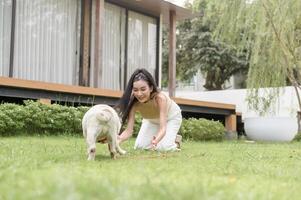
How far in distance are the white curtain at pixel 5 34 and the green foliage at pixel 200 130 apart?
362 centimetres

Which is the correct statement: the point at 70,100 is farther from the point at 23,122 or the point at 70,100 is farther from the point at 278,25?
the point at 278,25

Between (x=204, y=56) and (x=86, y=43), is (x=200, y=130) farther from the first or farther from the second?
(x=204, y=56)

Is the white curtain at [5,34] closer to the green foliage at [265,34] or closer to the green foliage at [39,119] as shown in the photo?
the green foliage at [39,119]

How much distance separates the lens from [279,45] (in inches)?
486

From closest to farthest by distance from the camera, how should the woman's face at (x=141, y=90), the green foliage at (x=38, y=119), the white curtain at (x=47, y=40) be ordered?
the woman's face at (x=141, y=90) → the green foliage at (x=38, y=119) → the white curtain at (x=47, y=40)

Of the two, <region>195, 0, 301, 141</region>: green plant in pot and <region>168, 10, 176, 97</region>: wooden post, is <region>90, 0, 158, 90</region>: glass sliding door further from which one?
<region>195, 0, 301, 141</region>: green plant in pot

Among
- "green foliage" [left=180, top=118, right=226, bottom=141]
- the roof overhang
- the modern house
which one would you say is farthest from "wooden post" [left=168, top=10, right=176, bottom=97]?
"green foliage" [left=180, top=118, right=226, bottom=141]

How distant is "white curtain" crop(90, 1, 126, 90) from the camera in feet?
38.9

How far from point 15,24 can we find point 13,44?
41 centimetres

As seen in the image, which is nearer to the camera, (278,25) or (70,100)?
(70,100)

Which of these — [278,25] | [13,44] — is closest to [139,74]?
[13,44]

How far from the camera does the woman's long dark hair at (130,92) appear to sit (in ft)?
17.3

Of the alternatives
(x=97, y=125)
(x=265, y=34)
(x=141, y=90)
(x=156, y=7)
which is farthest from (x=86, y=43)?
(x=97, y=125)

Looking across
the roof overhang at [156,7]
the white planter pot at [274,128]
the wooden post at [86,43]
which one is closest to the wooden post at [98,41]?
the wooden post at [86,43]
